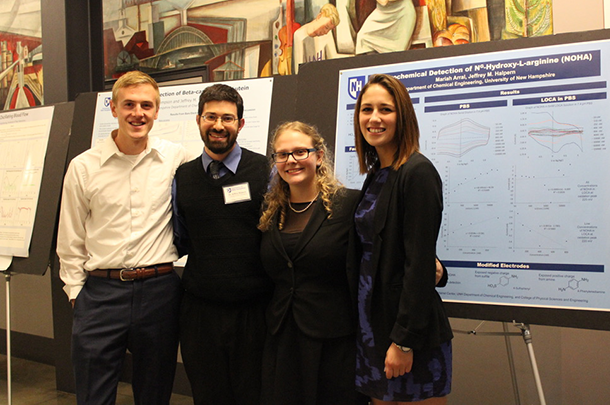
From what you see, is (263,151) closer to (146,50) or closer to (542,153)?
(542,153)

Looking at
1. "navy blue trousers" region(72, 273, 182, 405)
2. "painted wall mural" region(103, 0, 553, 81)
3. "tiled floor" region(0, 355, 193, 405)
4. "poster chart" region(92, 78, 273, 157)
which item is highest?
"painted wall mural" region(103, 0, 553, 81)

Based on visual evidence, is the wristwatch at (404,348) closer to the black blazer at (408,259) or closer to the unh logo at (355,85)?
the black blazer at (408,259)

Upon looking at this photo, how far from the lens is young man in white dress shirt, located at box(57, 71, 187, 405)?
6.84 ft

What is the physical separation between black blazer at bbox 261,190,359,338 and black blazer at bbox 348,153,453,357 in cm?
16

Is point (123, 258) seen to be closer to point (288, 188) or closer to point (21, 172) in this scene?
point (288, 188)

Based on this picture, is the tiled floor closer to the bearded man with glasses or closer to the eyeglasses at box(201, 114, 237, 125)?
the bearded man with glasses

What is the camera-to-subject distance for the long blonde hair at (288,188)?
6.12ft

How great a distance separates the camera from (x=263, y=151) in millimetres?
2611

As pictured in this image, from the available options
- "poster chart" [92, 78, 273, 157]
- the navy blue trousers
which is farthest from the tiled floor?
"poster chart" [92, 78, 273, 157]

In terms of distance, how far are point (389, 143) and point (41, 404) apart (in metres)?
3.40

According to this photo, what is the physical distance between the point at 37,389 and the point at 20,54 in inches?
120

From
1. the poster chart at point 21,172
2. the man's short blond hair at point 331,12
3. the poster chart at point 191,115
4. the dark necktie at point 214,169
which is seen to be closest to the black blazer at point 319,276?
the dark necktie at point 214,169

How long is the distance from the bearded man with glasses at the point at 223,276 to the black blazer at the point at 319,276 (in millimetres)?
180

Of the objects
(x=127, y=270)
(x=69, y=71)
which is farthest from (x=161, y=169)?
(x=69, y=71)
